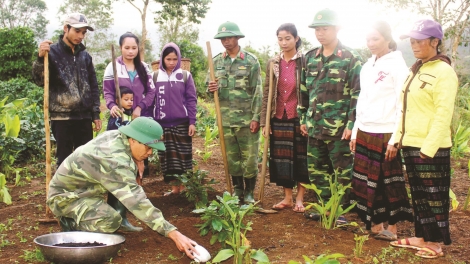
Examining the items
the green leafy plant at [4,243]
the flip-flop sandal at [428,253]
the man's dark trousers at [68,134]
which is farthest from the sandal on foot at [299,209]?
the green leafy plant at [4,243]

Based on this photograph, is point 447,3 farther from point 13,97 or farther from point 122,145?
point 13,97

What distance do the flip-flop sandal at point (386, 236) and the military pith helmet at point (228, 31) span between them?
2288mm

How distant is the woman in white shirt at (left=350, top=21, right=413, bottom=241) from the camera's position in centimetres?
357

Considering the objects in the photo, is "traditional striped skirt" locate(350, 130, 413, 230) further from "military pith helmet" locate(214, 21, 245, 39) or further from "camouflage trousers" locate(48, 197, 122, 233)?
"camouflage trousers" locate(48, 197, 122, 233)

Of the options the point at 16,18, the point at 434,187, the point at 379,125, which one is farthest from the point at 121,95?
the point at 16,18

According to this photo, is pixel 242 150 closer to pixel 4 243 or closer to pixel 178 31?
pixel 4 243

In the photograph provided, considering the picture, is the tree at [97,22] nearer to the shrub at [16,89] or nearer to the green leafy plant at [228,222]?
the shrub at [16,89]

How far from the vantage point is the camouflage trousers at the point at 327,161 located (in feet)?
13.4

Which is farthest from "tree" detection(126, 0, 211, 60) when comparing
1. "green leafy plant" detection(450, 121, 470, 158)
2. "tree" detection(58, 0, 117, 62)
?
"green leafy plant" detection(450, 121, 470, 158)

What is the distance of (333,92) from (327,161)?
2.15ft

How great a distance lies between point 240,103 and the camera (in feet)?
15.4

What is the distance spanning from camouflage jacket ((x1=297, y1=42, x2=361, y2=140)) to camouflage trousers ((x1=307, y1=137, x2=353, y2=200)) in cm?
9

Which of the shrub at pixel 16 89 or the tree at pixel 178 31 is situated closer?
the shrub at pixel 16 89

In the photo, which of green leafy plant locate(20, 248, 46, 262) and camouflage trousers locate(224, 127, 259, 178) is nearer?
green leafy plant locate(20, 248, 46, 262)
